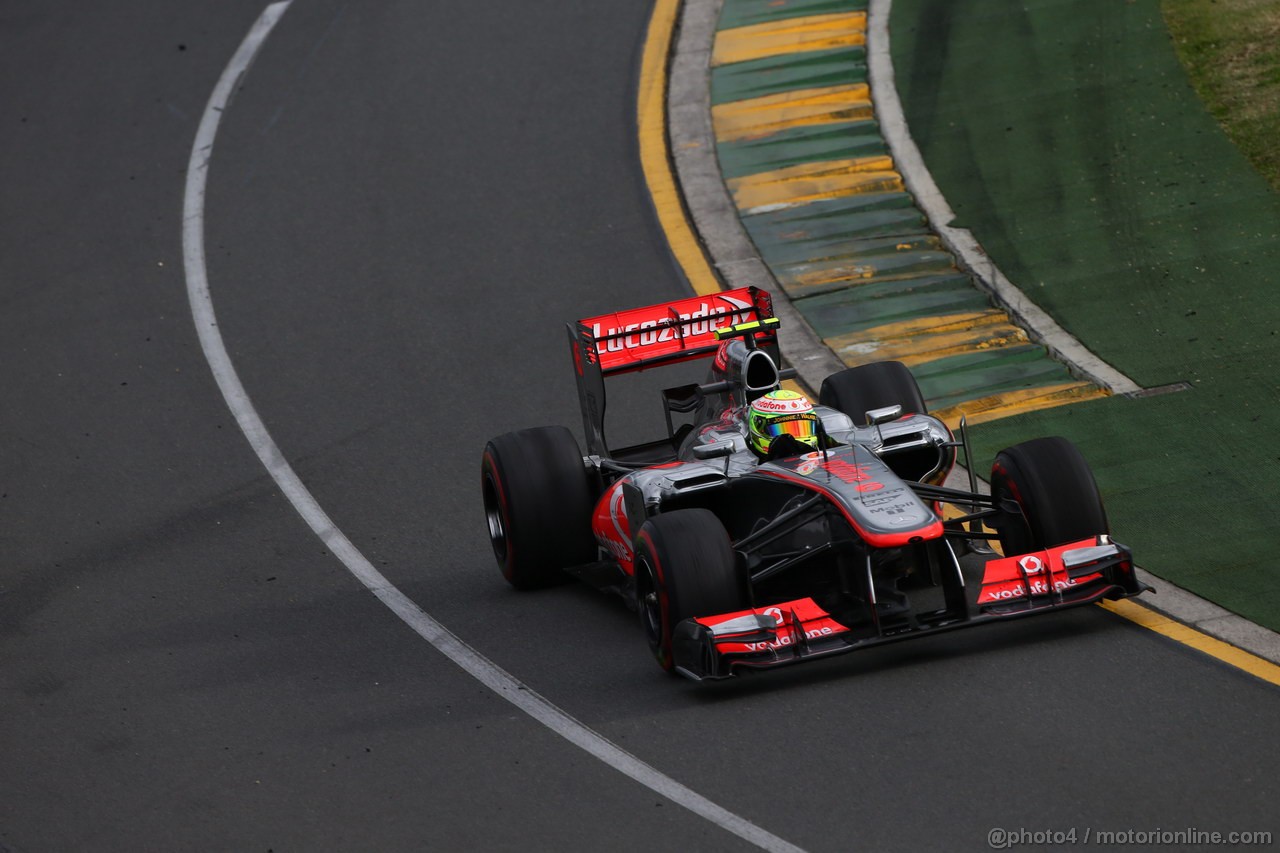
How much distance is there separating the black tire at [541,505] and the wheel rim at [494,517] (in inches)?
10.7

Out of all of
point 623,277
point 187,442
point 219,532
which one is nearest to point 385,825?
point 219,532

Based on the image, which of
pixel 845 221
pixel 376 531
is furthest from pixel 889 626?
pixel 845 221

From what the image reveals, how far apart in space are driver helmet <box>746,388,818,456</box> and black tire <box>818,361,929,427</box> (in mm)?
1091

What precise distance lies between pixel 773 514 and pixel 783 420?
0.55m

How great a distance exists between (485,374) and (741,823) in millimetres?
7349

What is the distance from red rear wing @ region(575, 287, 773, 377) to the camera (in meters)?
11.9

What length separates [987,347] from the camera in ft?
45.6

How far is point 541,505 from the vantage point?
11.1 meters

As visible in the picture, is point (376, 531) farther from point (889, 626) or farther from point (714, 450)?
point (889, 626)

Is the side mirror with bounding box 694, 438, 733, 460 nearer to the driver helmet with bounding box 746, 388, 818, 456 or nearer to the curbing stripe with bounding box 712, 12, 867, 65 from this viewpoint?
the driver helmet with bounding box 746, 388, 818, 456

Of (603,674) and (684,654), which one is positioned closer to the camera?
(684,654)

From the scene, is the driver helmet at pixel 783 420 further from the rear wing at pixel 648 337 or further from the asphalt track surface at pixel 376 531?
the rear wing at pixel 648 337

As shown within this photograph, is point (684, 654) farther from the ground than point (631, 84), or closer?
closer

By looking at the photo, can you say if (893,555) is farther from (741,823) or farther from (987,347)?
(987,347)
